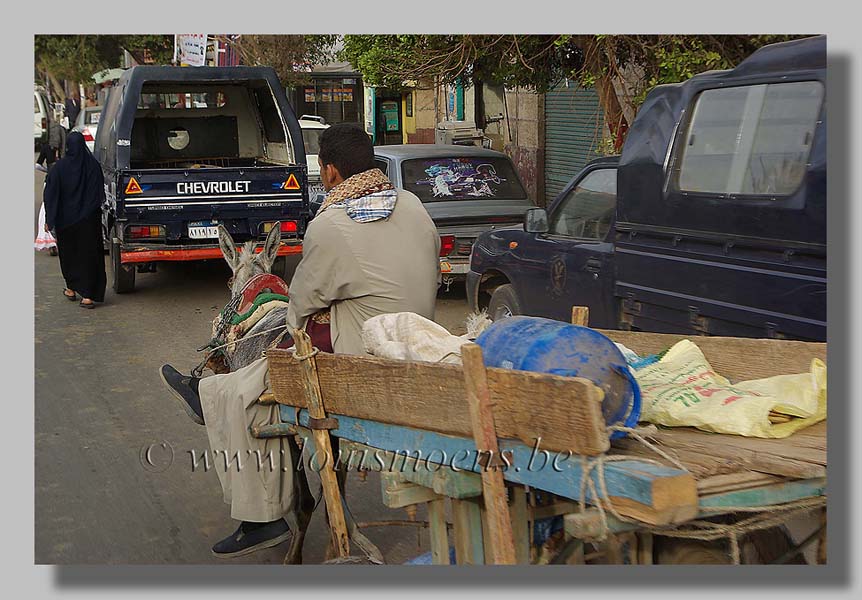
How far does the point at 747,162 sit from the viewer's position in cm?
492

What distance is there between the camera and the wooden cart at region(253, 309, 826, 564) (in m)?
2.63

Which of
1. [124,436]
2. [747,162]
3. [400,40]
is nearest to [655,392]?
[747,162]

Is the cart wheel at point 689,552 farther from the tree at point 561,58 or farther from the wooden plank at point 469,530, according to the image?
the tree at point 561,58

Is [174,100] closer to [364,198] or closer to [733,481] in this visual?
[364,198]

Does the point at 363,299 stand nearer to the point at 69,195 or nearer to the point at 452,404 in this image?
the point at 452,404

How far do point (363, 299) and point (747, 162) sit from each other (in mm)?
2154

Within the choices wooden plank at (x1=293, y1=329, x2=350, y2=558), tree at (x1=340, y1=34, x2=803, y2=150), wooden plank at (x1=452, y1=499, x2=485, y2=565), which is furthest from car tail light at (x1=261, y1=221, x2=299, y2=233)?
wooden plank at (x1=452, y1=499, x2=485, y2=565)

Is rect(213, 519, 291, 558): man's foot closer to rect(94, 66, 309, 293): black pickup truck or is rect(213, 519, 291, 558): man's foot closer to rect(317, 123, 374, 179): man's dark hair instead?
rect(317, 123, 374, 179): man's dark hair

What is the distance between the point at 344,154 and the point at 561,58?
8.29 metres

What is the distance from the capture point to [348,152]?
4.17 meters

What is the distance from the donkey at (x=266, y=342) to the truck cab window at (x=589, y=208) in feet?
7.53

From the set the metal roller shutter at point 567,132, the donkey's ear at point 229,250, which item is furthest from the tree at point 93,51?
the donkey's ear at point 229,250

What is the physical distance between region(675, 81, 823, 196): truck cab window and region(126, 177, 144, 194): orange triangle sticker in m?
6.96
